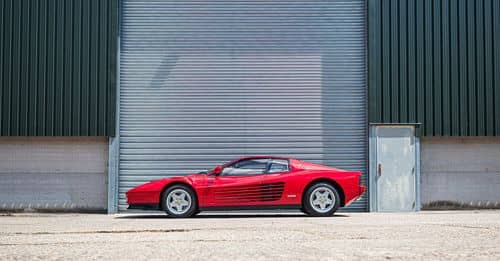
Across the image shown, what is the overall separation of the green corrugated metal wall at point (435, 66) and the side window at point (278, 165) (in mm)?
3744

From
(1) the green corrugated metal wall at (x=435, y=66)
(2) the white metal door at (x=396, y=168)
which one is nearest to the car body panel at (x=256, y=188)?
(2) the white metal door at (x=396, y=168)

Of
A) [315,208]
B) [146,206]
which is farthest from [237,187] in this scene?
[146,206]

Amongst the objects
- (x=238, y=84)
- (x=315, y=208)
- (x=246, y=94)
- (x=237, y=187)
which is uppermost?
(x=238, y=84)

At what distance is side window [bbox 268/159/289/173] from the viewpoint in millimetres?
14789

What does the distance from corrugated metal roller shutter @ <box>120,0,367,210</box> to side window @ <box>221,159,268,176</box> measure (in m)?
2.96

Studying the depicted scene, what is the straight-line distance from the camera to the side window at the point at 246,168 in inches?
583

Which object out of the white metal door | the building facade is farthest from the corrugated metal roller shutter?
the white metal door

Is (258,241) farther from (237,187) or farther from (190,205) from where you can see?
(190,205)

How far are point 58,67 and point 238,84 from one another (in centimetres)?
421

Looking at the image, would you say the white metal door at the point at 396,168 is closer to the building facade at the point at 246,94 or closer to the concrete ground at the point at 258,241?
the building facade at the point at 246,94

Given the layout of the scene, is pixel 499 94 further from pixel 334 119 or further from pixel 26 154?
pixel 26 154

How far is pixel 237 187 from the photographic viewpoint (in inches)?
576

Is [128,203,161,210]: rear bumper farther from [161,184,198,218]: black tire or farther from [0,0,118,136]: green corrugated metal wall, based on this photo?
[0,0,118,136]: green corrugated metal wall

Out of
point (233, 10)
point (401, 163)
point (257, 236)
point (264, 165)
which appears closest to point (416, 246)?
point (257, 236)
